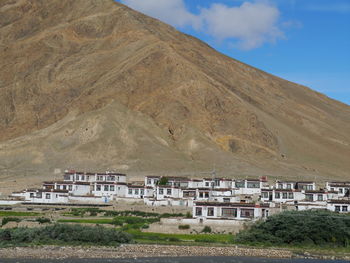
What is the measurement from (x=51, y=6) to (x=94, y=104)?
51477 millimetres

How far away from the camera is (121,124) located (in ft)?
386

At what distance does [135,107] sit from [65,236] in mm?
84010

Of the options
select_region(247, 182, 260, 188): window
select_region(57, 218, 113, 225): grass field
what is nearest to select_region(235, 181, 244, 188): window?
select_region(247, 182, 260, 188): window

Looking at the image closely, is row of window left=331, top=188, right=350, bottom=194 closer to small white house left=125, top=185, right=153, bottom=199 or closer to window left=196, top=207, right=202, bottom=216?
small white house left=125, top=185, right=153, bottom=199

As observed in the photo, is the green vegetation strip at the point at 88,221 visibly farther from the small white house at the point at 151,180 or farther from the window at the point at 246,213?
the small white house at the point at 151,180

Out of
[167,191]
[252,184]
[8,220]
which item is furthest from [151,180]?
[8,220]

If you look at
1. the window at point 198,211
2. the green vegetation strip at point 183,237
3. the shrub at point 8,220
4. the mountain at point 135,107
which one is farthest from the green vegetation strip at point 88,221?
the mountain at point 135,107

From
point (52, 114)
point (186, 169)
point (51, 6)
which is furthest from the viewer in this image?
point (51, 6)

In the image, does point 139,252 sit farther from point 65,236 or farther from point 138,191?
point 138,191

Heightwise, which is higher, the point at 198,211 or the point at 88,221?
the point at 198,211

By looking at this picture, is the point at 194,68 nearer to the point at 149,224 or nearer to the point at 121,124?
the point at 121,124

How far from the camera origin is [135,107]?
128500mm

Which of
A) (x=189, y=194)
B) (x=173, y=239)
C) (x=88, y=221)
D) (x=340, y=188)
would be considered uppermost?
(x=340, y=188)

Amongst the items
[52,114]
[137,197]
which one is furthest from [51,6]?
[137,197]
